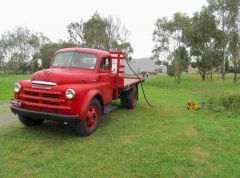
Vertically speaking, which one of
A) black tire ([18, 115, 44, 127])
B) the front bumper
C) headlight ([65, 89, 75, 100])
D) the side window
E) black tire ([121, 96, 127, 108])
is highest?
the side window

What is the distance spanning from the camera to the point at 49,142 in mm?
6316

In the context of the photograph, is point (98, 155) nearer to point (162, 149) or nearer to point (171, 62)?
point (162, 149)

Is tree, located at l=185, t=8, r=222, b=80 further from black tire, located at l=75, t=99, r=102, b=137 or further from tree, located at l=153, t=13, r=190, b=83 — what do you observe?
black tire, located at l=75, t=99, r=102, b=137

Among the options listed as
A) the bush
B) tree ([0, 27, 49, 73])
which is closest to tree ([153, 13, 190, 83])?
the bush

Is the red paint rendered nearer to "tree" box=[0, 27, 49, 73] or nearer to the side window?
the side window

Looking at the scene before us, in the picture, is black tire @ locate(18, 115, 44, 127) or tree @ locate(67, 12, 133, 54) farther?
tree @ locate(67, 12, 133, 54)

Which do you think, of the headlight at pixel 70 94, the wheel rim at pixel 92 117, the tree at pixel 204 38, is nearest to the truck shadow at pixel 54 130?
the wheel rim at pixel 92 117

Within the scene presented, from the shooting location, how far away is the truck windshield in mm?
7840

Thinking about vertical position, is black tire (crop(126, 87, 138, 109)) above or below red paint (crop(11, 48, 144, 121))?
below

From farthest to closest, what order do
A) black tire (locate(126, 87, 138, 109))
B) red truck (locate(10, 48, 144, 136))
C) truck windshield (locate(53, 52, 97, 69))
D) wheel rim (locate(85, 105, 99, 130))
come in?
black tire (locate(126, 87, 138, 109)) → truck windshield (locate(53, 52, 97, 69)) → wheel rim (locate(85, 105, 99, 130)) → red truck (locate(10, 48, 144, 136))

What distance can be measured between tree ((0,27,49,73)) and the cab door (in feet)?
A: 226

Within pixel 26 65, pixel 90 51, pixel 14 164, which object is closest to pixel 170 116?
pixel 90 51

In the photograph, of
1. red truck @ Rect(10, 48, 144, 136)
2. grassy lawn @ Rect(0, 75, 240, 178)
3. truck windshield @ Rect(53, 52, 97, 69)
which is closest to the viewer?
grassy lawn @ Rect(0, 75, 240, 178)

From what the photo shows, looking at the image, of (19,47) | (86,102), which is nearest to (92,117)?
Result: (86,102)
